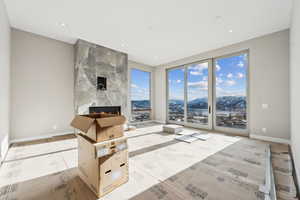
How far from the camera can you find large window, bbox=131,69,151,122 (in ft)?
20.6

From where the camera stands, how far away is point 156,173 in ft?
6.42

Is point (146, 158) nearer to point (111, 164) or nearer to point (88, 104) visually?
point (111, 164)

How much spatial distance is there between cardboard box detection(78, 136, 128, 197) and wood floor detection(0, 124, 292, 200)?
0.27ft

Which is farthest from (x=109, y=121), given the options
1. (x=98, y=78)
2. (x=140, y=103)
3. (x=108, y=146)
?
(x=140, y=103)

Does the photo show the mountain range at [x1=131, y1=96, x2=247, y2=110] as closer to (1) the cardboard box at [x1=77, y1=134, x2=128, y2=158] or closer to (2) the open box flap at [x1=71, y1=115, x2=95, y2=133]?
(1) the cardboard box at [x1=77, y1=134, x2=128, y2=158]

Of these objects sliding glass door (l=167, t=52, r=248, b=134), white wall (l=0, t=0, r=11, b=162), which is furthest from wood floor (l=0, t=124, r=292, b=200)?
sliding glass door (l=167, t=52, r=248, b=134)

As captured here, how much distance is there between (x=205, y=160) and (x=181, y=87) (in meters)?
4.05

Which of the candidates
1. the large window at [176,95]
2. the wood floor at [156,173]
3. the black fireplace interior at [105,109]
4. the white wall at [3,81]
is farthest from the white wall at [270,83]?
the white wall at [3,81]

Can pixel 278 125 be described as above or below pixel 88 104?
below

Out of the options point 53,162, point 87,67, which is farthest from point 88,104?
point 53,162

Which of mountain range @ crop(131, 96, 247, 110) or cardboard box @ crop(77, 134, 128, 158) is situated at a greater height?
mountain range @ crop(131, 96, 247, 110)

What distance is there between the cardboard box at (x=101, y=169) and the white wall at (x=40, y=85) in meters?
3.08

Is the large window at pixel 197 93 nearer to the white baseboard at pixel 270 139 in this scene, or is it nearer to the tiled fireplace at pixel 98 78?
the white baseboard at pixel 270 139

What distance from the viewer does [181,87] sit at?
19.8ft
